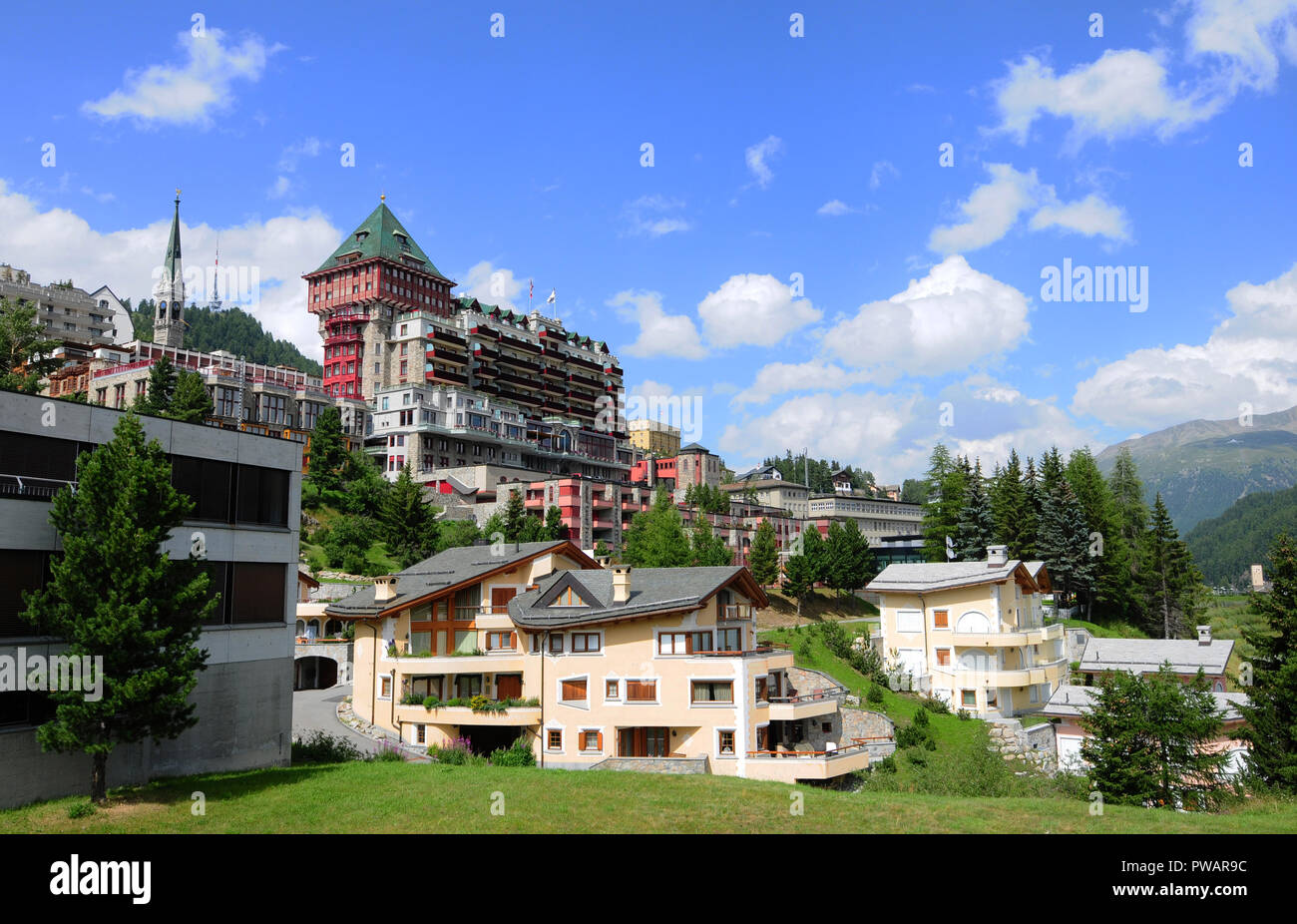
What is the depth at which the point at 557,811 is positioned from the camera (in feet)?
76.7

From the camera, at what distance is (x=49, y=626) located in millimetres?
23719

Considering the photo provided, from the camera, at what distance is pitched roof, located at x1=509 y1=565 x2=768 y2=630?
139 ft

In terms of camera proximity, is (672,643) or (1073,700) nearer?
(672,643)

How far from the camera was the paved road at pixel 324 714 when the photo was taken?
44.0 m

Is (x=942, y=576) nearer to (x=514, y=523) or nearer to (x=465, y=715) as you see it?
(x=465, y=715)

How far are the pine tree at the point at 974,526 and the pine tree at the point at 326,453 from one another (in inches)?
2503

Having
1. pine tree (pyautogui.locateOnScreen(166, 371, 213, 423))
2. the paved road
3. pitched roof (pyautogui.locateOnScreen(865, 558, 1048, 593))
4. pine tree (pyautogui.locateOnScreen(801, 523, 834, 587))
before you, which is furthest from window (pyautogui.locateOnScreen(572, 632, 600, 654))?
pine tree (pyautogui.locateOnScreen(801, 523, 834, 587))

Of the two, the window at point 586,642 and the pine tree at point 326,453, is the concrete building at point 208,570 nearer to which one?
the window at point 586,642

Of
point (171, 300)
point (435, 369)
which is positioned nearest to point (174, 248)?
point (171, 300)

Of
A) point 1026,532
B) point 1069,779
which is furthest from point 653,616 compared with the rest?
point 1026,532

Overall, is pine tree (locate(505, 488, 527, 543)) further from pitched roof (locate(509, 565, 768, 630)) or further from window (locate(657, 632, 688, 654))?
window (locate(657, 632, 688, 654))

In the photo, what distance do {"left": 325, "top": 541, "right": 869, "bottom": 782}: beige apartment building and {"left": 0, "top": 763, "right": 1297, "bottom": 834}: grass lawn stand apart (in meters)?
10.7

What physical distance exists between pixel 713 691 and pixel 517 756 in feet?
30.6
